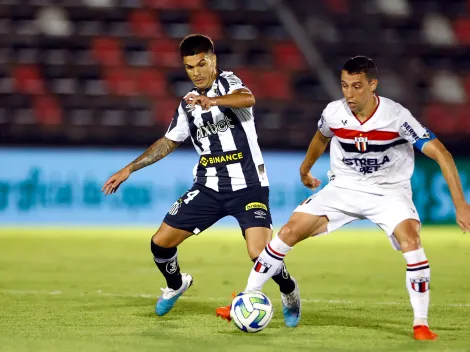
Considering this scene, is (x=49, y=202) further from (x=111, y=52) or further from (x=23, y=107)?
(x=111, y=52)

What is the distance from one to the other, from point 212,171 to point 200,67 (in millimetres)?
748

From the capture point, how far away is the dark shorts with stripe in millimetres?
6564

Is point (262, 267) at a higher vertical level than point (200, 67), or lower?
lower

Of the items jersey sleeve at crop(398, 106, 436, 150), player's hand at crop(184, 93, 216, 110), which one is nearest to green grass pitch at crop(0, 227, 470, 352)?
jersey sleeve at crop(398, 106, 436, 150)

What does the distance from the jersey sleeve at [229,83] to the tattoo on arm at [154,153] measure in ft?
1.97

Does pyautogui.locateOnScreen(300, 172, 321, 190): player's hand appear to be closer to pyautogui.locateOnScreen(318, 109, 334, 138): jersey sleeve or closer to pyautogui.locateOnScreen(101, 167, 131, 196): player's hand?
pyautogui.locateOnScreen(318, 109, 334, 138): jersey sleeve

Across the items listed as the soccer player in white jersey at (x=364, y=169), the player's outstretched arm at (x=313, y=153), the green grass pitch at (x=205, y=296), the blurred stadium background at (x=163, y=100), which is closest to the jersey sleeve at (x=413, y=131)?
the soccer player in white jersey at (x=364, y=169)

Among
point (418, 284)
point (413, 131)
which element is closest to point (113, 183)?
point (413, 131)

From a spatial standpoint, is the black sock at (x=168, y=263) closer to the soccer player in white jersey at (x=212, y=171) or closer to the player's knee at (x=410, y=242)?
the soccer player in white jersey at (x=212, y=171)

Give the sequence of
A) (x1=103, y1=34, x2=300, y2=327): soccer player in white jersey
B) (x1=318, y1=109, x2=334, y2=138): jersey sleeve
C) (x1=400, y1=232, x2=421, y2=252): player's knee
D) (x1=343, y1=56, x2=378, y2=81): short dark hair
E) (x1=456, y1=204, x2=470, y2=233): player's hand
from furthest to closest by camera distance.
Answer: (x1=103, y1=34, x2=300, y2=327): soccer player in white jersey → (x1=318, y1=109, x2=334, y2=138): jersey sleeve → (x1=343, y1=56, x2=378, y2=81): short dark hair → (x1=400, y1=232, x2=421, y2=252): player's knee → (x1=456, y1=204, x2=470, y2=233): player's hand

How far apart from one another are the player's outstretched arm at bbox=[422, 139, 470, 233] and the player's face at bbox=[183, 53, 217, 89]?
159cm

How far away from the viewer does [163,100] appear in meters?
18.6

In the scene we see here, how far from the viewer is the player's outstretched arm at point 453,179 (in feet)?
18.0

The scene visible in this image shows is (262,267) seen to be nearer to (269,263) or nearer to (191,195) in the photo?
(269,263)
